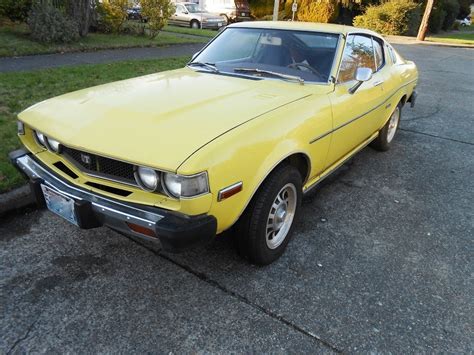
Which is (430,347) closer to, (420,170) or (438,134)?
(420,170)

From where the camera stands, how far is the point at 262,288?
261cm

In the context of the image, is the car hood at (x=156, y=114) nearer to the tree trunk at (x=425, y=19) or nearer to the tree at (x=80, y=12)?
the tree at (x=80, y=12)

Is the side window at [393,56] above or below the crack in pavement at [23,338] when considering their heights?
above

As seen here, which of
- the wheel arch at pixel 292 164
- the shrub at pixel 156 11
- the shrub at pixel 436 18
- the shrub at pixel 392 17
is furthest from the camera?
the shrub at pixel 436 18

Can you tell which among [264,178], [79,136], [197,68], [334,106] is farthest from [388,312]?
[197,68]

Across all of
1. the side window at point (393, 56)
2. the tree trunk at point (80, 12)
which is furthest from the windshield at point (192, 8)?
the side window at point (393, 56)

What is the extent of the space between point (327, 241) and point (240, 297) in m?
0.98

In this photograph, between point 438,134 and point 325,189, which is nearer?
point 325,189

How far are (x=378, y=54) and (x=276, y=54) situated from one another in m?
1.52

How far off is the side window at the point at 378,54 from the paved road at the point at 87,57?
589 centimetres

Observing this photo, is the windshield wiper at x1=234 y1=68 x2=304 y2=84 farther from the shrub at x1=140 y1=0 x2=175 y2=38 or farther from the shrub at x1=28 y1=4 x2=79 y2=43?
the shrub at x1=140 y1=0 x2=175 y2=38

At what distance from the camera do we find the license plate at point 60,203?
2.34m

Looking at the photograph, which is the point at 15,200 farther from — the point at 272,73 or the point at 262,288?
the point at 272,73

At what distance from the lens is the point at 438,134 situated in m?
6.01
